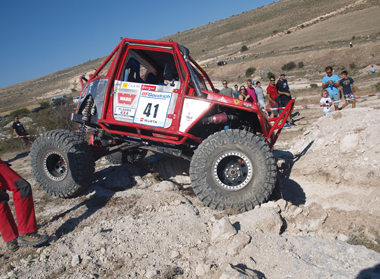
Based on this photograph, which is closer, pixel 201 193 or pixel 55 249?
pixel 55 249

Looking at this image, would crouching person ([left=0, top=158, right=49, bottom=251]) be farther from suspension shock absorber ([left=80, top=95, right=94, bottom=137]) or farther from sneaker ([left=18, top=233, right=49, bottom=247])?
suspension shock absorber ([left=80, top=95, right=94, bottom=137])

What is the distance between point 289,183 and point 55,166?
4548 mm

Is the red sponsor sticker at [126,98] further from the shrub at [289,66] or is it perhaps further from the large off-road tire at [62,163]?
the shrub at [289,66]

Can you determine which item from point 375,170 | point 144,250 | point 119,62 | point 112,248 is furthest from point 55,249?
point 375,170

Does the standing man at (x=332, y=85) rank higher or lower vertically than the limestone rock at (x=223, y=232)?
higher

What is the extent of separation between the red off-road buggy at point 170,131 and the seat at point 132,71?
0.06 feet

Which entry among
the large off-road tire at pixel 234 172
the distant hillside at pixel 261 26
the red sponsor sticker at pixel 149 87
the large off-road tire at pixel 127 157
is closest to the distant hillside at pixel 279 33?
the distant hillside at pixel 261 26

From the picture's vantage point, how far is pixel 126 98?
475cm

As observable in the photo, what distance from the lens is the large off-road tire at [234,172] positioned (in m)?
4.03

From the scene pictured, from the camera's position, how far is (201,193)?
4.12m

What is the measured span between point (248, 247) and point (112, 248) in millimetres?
1619

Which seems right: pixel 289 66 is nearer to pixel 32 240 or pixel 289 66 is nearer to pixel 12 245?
pixel 32 240

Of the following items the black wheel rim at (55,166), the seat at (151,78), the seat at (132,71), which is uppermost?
the seat at (132,71)

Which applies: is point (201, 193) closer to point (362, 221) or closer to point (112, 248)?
point (112, 248)
